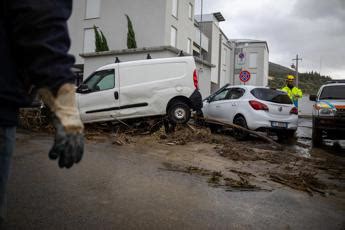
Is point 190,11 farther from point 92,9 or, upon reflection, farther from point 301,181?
point 301,181

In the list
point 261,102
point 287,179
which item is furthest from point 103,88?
point 287,179

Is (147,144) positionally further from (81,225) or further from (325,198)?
(81,225)

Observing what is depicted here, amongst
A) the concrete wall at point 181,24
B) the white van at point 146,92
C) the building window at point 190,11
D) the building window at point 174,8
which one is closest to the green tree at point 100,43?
the concrete wall at point 181,24

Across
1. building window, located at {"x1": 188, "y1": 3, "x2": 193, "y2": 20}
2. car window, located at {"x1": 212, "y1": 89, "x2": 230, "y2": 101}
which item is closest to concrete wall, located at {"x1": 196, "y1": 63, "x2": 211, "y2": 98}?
building window, located at {"x1": 188, "y1": 3, "x2": 193, "y2": 20}

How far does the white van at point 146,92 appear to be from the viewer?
8930 mm

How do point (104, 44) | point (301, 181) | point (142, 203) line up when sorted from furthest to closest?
point (104, 44) < point (301, 181) < point (142, 203)

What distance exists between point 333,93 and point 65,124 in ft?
33.6

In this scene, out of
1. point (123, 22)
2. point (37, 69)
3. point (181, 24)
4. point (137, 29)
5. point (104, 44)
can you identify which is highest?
point (181, 24)

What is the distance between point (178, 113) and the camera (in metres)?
8.85

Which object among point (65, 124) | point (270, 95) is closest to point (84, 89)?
point (270, 95)

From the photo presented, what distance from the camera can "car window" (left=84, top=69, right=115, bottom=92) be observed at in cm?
905

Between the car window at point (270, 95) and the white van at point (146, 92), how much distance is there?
1949 millimetres

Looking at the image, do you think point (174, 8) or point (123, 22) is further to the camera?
point (174, 8)

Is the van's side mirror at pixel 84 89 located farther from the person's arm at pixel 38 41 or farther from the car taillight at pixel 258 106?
the person's arm at pixel 38 41
